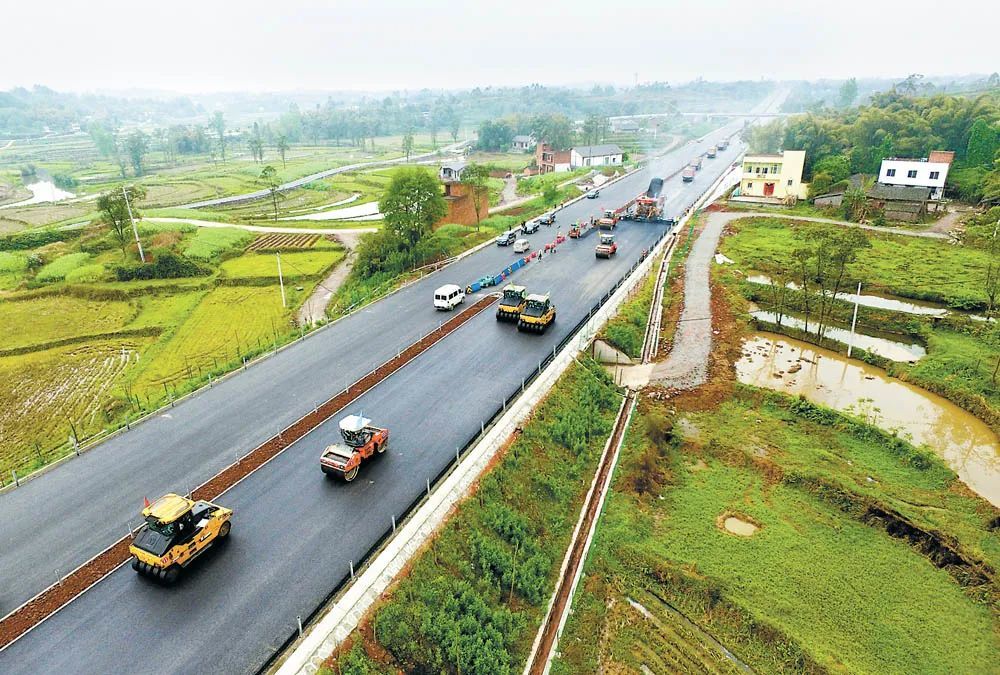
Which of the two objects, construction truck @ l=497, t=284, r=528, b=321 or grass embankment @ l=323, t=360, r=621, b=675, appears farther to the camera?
construction truck @ l=497, t=284, r=528, b=321

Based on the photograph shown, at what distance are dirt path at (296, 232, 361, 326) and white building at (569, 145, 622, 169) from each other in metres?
64.3

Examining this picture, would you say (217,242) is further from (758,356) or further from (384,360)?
(758,356)

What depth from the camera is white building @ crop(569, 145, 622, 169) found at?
10975 cm

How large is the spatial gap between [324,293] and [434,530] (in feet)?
102

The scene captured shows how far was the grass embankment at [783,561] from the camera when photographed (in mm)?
16031

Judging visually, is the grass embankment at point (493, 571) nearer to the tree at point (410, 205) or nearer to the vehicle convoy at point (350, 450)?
the vehicle convoy at point (350, 450)

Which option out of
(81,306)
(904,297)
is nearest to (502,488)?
(904,297)

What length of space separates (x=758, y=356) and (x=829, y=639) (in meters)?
21.2

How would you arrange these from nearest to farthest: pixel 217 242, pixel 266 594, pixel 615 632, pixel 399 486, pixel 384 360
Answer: pixel 266 594 < pixel 615 632 < pixel 399 486 < pixel 384 360 < pixel 217 242

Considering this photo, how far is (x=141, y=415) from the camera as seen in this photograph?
24.7m

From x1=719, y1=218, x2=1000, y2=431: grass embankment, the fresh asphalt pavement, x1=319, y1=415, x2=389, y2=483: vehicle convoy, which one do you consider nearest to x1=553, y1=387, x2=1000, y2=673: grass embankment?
the fresh asphalt pavement

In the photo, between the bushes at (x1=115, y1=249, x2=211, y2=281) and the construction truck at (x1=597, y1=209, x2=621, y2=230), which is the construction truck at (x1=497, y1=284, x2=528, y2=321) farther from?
the bushes at (x1=115, y1=249, x2=211, y2=281)

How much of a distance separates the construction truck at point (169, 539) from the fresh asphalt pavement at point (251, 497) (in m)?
0.51

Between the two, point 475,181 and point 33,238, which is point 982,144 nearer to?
point 475,181
